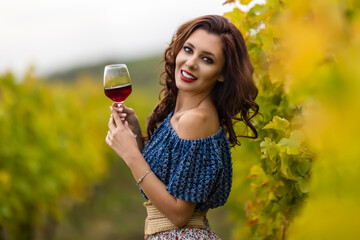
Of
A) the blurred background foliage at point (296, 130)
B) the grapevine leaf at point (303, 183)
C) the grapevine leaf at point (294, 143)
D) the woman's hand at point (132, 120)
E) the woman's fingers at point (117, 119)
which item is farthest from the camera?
the woman's hand at point (132, 120)

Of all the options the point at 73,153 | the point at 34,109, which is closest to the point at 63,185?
the point at 73,153

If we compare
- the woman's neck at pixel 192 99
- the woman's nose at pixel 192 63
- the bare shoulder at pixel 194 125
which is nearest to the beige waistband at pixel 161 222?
the bare shoulder at pixel 194 125

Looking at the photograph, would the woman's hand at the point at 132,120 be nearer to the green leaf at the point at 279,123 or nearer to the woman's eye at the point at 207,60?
the woman's eye at the point at 207,60

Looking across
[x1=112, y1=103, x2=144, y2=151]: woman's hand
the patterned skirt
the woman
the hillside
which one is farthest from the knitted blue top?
the hillside

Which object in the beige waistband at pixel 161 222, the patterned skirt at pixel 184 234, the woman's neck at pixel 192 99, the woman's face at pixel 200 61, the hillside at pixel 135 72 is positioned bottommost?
the hillside at pixel 135 72

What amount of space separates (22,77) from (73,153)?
2.77m

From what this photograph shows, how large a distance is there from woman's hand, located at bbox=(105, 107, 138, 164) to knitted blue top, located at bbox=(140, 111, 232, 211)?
0.13 meters

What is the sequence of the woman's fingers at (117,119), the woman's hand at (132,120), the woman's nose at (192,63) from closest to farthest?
1. the woman's nose at (192,63)
2. the woman's fingers at (117,119)
3. the woman's hand at (132,120)

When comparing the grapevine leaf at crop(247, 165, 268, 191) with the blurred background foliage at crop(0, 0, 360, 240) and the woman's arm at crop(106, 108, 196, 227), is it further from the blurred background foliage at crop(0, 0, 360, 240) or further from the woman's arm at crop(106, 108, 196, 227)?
the woman's arm at crop(106, 108, 196, 227)

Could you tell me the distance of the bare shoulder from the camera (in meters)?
2.22

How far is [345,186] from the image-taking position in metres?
1.01

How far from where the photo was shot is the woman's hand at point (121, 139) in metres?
2.30

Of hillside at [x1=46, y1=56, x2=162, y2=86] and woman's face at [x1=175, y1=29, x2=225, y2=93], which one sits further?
hillside at [x1=46, y1=56, x2=162, y2=86]

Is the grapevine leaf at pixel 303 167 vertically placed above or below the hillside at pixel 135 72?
above
